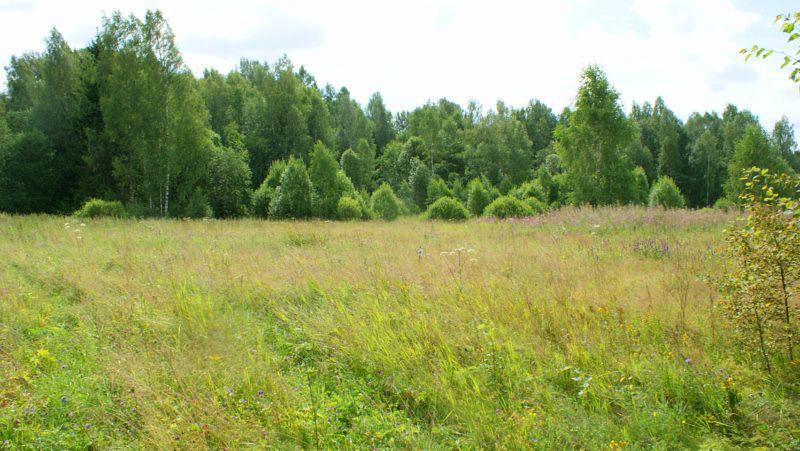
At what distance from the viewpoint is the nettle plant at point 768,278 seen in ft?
12.3

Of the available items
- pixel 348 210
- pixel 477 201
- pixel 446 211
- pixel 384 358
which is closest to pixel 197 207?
pixel 348 210

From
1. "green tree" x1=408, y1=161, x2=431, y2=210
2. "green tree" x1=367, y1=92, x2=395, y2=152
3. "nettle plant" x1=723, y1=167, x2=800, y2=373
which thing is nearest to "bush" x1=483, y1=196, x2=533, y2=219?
"nettle plant" x1=723, y1=167, x2=800, y2=373

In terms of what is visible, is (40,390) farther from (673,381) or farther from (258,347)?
(673,381)

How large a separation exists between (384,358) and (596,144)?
2019 centimetres

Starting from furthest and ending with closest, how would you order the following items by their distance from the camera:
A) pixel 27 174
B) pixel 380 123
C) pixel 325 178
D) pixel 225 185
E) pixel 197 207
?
pixel 380 123 → pixel 225 185 → pixel 27 174 → pixel 325 178 → pixel 197 207

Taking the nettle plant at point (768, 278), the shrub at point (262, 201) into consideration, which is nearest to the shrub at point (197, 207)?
the shrub at point (262, 201)

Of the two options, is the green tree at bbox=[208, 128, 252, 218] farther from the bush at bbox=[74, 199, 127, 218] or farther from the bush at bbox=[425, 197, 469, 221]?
the bush at bbox=[425, 197, 469, 221]

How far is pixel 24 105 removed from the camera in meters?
33.9

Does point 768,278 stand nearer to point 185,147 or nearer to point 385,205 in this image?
point 385,205

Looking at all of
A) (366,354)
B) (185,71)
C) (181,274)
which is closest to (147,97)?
(185,71)

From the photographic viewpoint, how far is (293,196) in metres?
21.2

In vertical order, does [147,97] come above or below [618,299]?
above

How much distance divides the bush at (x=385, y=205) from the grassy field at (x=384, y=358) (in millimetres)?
16365

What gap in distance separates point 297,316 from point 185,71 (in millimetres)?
20163
